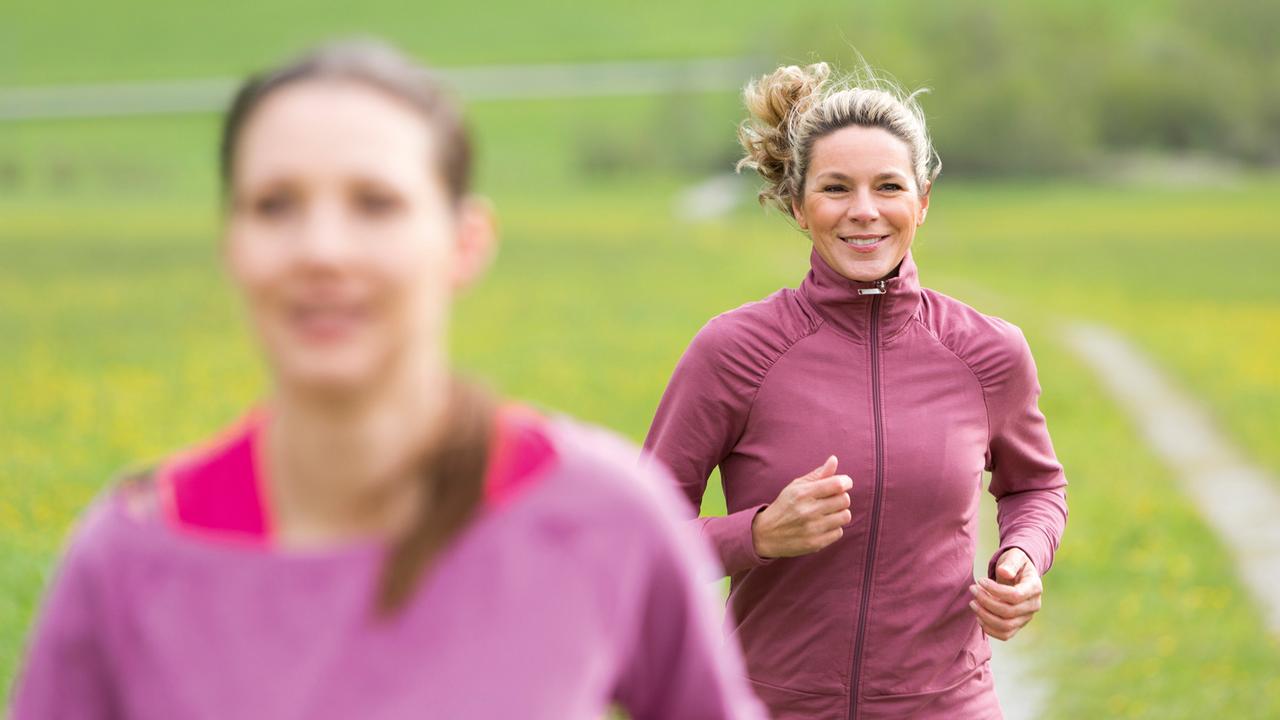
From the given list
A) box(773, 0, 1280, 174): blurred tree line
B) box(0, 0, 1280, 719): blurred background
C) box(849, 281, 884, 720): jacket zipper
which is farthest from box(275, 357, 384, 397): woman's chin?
box(773, 0, 1280, 174): blurred tree line

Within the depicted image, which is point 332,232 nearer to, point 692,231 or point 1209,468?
point 1209,468

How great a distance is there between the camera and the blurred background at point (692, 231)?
A: 34.4ft

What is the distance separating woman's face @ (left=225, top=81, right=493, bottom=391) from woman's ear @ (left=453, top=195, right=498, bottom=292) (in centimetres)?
10

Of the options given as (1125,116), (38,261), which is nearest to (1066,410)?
(38,261)

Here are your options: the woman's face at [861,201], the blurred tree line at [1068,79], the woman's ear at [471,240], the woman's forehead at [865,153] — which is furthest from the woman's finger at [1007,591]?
the blurred tree line at [1068,79]

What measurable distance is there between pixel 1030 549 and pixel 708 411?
73 centimetres

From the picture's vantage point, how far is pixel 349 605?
1787 millimetres

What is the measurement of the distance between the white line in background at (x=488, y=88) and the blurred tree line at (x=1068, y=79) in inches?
400

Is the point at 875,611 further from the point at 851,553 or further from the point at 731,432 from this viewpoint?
the point at 731,432

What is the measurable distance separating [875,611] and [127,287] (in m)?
26.4

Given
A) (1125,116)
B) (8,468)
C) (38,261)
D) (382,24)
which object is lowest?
(8,468)

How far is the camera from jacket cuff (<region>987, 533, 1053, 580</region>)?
12.3 feet

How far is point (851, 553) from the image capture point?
143 inches

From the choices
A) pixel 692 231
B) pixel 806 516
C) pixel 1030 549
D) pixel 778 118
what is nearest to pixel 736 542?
pixel 806 516
